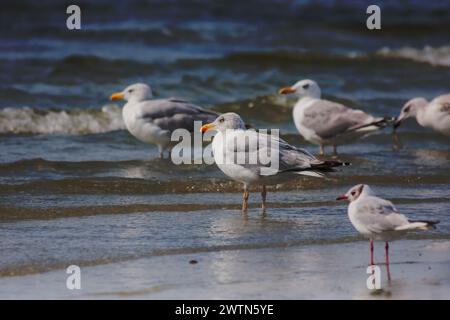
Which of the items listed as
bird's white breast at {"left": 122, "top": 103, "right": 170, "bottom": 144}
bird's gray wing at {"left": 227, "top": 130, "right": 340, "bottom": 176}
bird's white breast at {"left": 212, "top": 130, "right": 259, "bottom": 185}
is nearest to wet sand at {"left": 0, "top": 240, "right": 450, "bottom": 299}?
bird's gray wing at {"left": 227, "top": 130, "right": 340, "bottom": 176}

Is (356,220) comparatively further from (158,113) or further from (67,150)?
(67,150)

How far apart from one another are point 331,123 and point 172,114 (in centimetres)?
174

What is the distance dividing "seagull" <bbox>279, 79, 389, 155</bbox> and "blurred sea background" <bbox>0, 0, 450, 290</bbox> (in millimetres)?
311

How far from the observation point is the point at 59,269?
6250 mm

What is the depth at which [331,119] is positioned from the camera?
10844 millimetres

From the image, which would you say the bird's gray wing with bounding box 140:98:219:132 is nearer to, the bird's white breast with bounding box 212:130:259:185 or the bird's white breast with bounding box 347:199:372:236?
the bird's white breast with bounding box 212:130:259:185

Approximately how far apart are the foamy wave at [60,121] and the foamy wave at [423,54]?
21.5 feet

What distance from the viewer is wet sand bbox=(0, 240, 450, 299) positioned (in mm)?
5703

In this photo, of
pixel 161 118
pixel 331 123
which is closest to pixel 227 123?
pixel 161 118

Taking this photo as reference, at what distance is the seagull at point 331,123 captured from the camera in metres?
10.8

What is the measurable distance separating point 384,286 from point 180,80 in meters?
9.81

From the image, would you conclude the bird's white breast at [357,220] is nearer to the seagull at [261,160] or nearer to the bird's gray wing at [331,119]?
the seagull at [261,160]

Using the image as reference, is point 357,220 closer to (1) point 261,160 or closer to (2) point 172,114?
(1) point 261,160
